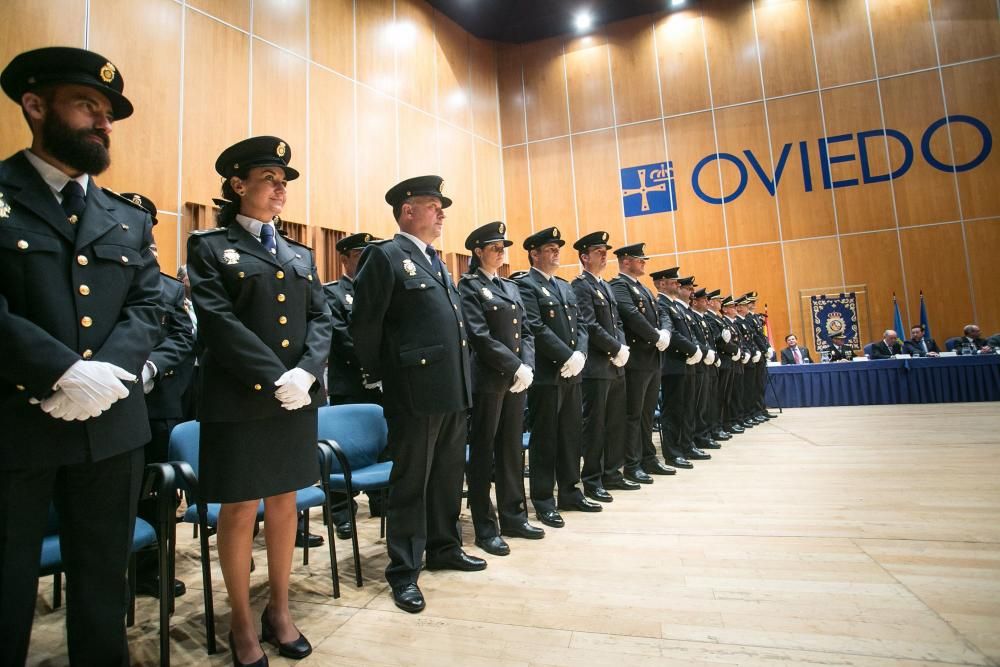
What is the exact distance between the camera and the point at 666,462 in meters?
4.54

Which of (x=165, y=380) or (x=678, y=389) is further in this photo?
(x=678, y=389)

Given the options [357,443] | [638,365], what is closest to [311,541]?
[357,443]

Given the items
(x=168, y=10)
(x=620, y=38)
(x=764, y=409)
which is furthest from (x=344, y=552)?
(x=620, y=38)

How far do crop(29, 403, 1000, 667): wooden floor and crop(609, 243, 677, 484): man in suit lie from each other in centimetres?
57

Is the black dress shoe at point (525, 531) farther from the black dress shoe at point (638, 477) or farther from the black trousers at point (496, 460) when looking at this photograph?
the black dress shoe at point (638, 477)

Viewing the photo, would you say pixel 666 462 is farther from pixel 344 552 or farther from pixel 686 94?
pixel 686 94

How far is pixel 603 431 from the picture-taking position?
354 centimetres

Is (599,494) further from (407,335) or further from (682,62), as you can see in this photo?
(682,62)

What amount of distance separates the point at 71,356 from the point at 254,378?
44 centimetres

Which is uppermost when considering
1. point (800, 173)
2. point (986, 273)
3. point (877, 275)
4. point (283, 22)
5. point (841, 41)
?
point (841, 41)

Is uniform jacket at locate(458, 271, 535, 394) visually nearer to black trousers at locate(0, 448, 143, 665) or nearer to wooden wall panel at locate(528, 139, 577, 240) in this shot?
black trousers at locate(0, 448, 143, 665)

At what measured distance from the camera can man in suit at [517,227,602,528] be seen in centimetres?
307

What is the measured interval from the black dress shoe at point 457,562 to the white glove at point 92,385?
1519 mm

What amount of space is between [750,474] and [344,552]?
2.90 m
